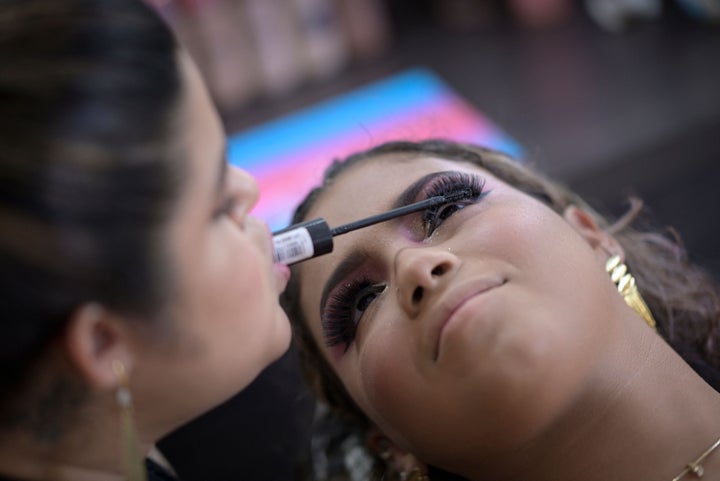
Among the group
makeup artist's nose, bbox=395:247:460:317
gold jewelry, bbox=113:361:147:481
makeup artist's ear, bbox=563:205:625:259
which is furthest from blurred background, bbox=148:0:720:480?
gold jewelry, bbox=113:361:147:481

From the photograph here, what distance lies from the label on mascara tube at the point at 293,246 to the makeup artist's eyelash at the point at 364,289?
0.10 m

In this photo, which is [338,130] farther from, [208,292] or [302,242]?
[208,292]

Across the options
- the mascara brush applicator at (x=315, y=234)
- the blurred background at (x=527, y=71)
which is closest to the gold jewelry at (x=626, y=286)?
the mascara brush applicator at (x=315, y=234)

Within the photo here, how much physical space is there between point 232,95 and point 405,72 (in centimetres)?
52

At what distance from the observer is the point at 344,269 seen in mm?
938

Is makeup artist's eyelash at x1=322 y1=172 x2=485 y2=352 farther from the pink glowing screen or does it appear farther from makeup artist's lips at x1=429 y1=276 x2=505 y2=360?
the pink glowing screen

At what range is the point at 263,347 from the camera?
0.74m

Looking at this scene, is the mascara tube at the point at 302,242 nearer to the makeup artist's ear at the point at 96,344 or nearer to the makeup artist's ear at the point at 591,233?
the makeup artist's ear at the point at 96,344

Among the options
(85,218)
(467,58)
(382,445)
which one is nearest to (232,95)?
(467,58)

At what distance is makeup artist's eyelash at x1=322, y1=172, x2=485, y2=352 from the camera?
92 cm

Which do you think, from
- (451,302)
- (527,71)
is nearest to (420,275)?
(451,302)

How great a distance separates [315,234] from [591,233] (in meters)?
0.37

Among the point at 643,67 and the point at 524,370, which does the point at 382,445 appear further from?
the point at 643,67

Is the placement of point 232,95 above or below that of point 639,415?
below
